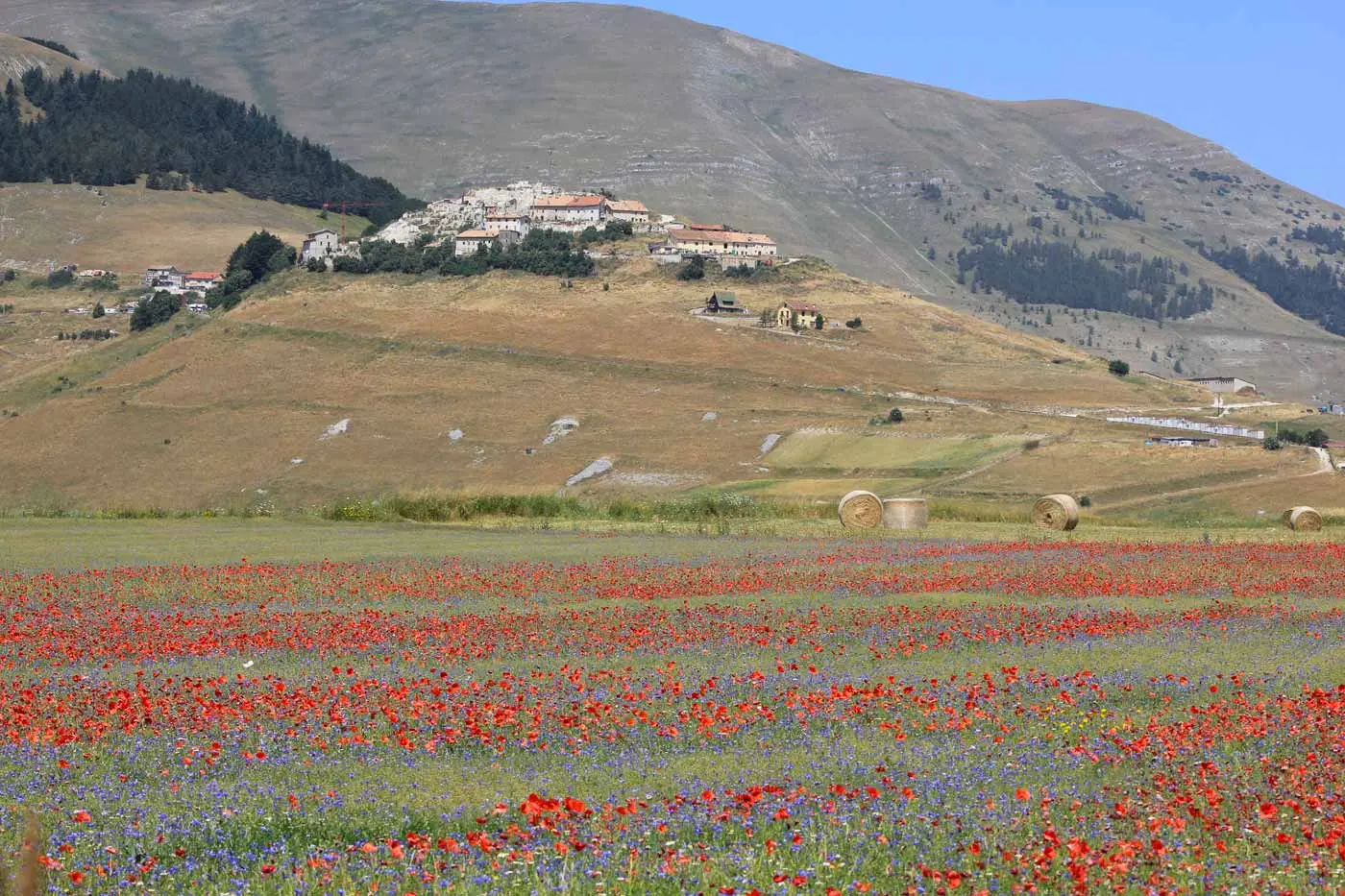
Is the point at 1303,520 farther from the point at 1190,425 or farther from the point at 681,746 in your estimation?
the point at 1190,425

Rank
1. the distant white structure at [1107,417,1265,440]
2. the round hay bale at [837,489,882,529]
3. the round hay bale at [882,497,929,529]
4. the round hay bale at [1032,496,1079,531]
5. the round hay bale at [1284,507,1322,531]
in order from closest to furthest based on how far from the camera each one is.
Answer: the round hay bale at [1032,496,1079,531], the round hay bale at [882,497,929,529], the round hay bale at [837,489,882,529], the round hay bale at [1284,507,1322,531], the distant white structure at [1107,417,1265,440]

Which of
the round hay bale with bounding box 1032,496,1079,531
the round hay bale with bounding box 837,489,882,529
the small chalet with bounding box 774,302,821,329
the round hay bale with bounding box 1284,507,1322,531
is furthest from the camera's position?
the small chalet with bounding box 774,302,821,329

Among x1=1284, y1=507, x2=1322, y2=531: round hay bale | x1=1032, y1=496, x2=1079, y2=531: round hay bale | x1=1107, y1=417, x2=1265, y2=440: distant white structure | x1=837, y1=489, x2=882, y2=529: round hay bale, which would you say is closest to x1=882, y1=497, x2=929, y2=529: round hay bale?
x1=837, y1=489, x2=882, y2=529: round hay bale

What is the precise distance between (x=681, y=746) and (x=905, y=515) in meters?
47.0

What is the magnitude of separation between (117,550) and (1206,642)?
108 ft

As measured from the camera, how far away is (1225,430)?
136 metres

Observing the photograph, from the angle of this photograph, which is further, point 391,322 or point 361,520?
point 391,322

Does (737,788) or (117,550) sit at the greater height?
(737,788)

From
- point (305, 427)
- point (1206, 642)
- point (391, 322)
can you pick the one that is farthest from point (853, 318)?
point (1206, 642)

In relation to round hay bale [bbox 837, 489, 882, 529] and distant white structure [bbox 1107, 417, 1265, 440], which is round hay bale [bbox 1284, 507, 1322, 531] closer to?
round hay bale [bbox 837, 489, 882, 529]

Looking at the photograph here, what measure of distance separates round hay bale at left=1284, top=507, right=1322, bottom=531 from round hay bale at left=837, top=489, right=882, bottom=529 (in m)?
17.7

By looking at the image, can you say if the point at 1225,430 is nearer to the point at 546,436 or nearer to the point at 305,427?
the point at 546,436

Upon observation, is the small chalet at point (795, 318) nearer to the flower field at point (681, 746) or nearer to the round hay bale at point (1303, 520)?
the round hay bale at point (1303, 520)

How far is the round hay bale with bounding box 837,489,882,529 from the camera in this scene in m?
62.6
